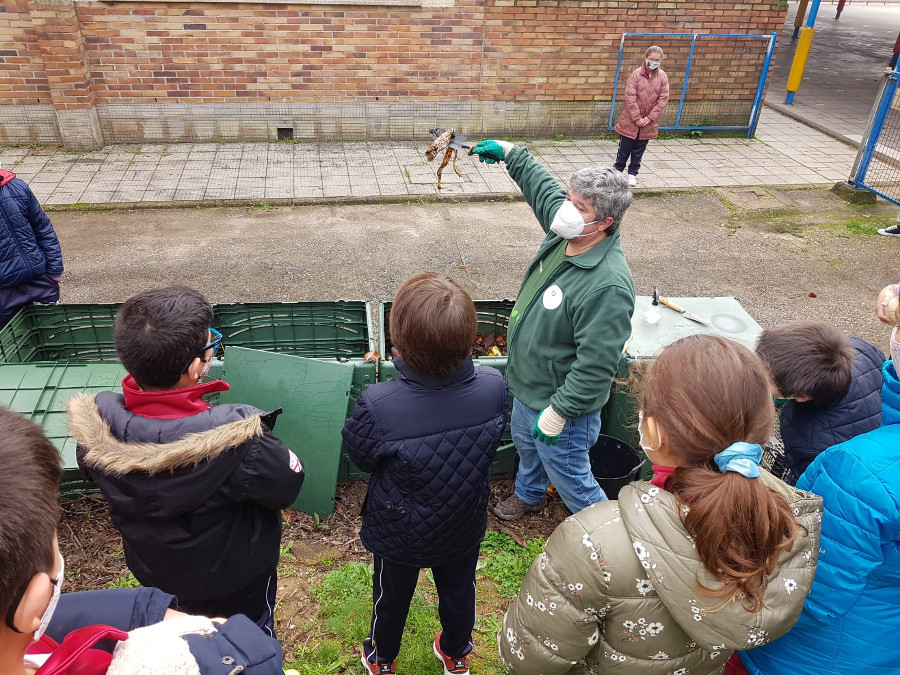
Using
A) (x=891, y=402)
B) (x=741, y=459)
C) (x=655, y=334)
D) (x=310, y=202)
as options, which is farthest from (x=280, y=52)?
(x=741, y=459)

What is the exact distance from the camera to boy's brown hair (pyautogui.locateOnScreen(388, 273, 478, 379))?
2.08m

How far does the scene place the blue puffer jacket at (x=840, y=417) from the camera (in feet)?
7.89

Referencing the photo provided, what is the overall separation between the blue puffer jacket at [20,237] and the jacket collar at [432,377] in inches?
118

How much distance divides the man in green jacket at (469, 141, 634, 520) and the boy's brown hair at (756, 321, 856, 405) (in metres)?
0.66

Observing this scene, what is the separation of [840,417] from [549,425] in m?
1.14

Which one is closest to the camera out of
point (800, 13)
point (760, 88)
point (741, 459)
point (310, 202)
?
point (741, 459)

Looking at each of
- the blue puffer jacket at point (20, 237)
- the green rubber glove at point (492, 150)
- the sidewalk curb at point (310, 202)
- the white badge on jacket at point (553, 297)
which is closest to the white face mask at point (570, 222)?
the white badge on jacket at point (553, 297)

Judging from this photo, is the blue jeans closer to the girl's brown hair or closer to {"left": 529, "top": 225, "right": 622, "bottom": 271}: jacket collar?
{"left": 529, "top": 225, "right": 622, "bottom": 271}: jacket collar

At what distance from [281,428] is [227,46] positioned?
6940mm

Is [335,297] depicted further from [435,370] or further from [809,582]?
[809,582]

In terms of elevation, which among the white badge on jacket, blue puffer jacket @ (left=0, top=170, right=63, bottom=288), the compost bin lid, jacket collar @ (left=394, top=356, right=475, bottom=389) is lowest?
the compost bin lid

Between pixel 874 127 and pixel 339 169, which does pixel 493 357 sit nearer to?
pixel 339 169

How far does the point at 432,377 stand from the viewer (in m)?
2.17

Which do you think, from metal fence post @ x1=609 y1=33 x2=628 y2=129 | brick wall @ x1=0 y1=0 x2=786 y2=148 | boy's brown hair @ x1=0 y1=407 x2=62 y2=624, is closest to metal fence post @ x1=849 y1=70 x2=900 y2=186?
brick wall @ x1=0 y1=0 x2=786 y2=148
